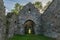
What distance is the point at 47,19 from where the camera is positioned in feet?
76.0

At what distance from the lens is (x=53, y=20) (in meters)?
21.3

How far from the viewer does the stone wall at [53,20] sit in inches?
802

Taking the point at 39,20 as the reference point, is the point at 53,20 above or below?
below

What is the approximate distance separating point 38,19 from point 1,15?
11554 millimetres

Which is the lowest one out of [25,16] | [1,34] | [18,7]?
[1,34]

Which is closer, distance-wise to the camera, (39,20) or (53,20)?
(53,20)

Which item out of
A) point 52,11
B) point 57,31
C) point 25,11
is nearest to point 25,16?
point 25,11

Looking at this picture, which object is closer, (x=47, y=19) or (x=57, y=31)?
(x=57, y=31)

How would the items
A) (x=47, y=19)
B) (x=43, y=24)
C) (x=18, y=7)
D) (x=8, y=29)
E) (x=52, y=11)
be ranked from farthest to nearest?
(x=18, y=7)
(x=43, y=24)
(x=47, y=19)
(x=52, y=11)
(x=8, y=29)

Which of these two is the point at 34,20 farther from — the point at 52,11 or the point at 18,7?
the point at 18,7

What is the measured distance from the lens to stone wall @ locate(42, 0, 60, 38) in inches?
802

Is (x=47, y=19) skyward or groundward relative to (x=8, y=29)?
skyward

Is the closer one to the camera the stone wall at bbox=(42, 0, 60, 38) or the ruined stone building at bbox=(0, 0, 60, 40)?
the stone wall at bbox=(42, 0, 60, 38)

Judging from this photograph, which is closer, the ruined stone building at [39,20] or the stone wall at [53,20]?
the stone wall at [53,20]
